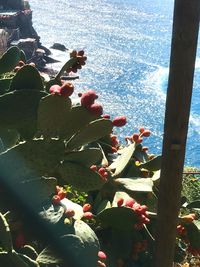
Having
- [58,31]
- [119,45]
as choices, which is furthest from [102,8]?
[119,45]

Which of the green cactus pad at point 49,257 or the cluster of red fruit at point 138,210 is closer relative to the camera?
the green cactus pad at point 49,257

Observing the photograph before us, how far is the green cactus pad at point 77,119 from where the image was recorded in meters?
1.40

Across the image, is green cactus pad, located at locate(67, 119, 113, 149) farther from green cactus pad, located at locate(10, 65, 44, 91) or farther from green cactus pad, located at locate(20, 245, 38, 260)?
green cactus pad, located at locate(20, 245, 38, 260)

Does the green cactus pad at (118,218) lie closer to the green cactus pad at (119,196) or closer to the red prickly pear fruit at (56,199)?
the green cactus pad at (119,196)

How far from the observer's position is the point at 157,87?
22.7 metres

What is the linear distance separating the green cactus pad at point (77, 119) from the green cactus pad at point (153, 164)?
669 mm

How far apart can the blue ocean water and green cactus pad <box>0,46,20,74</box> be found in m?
14.4

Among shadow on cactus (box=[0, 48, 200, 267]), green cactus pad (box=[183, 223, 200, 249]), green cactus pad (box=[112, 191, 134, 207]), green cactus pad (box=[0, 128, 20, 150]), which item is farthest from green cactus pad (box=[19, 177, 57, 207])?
green cactus pad (box=[183, 223, 200, 249])

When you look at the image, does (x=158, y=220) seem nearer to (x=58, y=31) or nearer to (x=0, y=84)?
(x=0, y=84)

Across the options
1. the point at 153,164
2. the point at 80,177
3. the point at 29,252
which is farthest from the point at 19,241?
the point at 153,164

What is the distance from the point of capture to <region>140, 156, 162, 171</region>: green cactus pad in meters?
2.06

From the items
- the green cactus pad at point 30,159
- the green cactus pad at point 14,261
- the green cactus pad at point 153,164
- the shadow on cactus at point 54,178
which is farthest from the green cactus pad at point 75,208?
the green cactus pad at point 153,164

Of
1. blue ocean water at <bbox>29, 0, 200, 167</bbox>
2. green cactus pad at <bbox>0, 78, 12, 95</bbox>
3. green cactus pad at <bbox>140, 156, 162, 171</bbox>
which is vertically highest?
green cactus pad at <bbox>0, 78, 12, 95</bbox>

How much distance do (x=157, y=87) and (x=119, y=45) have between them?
8.80m
